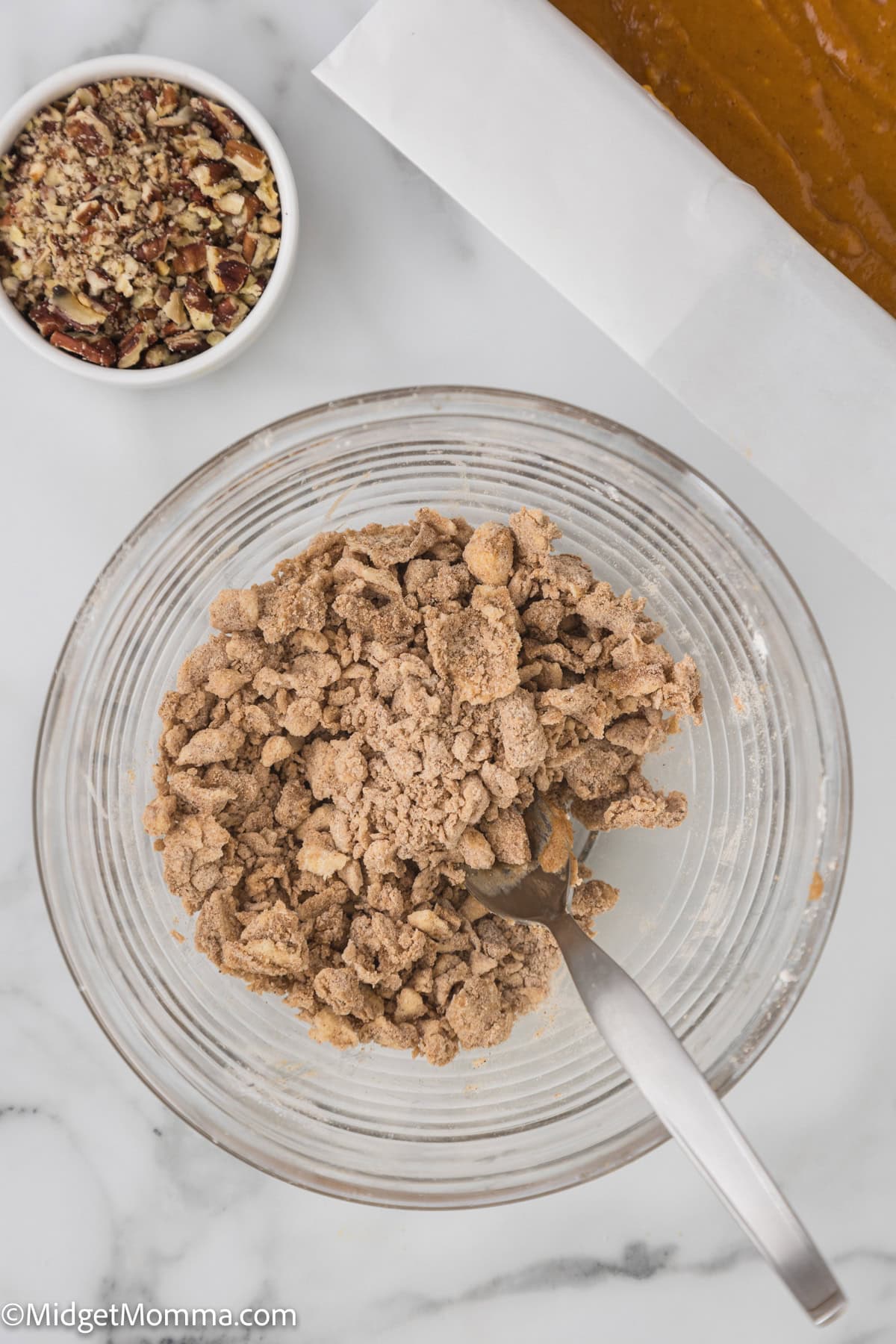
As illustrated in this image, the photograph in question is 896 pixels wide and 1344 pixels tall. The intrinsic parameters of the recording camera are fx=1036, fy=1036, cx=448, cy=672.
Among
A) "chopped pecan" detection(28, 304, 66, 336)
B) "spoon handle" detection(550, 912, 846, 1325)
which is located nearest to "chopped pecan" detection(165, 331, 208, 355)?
"chopped pecan" detection(28, 304, 66, 336)

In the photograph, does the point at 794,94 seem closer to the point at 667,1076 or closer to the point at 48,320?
the point at 48,320

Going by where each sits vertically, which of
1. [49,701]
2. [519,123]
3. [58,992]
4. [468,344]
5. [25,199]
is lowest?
[58,992]

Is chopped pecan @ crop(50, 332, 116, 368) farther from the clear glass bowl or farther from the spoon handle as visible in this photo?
the spoon handle

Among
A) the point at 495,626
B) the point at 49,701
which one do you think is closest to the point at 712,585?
the point at 495,626

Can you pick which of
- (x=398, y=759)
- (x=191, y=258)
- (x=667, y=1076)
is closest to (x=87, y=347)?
(x=191, y=258)

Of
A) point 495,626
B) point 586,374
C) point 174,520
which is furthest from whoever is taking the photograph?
point 586,374

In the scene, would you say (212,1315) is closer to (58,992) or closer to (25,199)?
(58,992)

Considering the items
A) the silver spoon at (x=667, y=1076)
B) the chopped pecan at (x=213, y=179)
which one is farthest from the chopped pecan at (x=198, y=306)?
the silver spoon at (x=667, y=1076)
